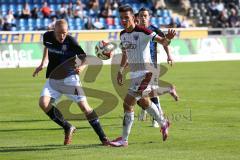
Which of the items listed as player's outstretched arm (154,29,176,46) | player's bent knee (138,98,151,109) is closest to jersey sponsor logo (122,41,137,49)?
player's outstretched arm (154,29,176,46)

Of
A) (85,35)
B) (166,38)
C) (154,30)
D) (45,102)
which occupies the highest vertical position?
(166,38)

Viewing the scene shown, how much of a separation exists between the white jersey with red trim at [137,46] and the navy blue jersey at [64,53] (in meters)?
0.81

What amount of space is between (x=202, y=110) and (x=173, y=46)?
67.9ft

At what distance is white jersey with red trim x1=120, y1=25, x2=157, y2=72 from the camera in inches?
471

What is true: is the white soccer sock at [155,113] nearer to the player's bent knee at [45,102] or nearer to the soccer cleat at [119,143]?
the soccer cleat at [119,143]

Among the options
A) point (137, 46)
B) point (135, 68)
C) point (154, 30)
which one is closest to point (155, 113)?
point (135, 68)

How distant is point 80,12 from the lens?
41.9 metres

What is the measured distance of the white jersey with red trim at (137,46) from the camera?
471 inches

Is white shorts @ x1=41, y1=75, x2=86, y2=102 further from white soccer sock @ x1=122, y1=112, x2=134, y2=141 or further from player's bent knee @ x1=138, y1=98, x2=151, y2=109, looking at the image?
player's bent knee @ x1=138, y1=98, x2=151, y2=109

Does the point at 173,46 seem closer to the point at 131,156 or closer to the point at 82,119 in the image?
the point at 82,119

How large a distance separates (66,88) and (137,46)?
1463mm

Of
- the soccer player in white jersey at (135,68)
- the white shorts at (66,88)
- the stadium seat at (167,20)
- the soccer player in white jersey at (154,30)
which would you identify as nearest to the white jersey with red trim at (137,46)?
the soccer player in white jersey at (135,68)

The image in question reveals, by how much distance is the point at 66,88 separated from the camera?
12.2 metres

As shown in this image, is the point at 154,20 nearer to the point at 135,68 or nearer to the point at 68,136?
the point at 135,68
